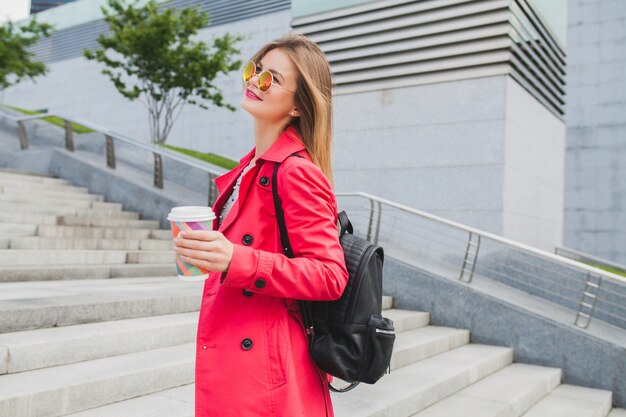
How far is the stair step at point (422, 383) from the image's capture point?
4281 mm

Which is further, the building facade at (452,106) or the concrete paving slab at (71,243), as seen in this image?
the building facade at (452,106)

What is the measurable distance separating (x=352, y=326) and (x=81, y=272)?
5.55 meters

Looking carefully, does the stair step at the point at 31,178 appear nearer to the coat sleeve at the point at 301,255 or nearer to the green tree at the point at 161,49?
the green tree at the point at 161,49

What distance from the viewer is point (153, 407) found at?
3.54 metres

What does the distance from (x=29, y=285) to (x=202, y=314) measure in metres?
4.63

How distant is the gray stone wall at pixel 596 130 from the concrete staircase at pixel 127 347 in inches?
420

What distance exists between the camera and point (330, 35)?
10445 millimetres

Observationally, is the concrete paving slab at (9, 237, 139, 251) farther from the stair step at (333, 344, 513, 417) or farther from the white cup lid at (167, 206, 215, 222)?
the white cup lid at (167, 206, 215, 222)

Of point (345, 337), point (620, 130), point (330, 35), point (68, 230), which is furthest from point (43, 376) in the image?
point (620, 130)

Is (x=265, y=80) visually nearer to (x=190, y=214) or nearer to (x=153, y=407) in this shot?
(x=190, y=214)

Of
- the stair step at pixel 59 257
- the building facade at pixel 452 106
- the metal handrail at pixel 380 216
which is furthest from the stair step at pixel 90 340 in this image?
the building facade at pixel 452 106

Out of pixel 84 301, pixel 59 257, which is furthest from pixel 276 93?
pixel 59 257

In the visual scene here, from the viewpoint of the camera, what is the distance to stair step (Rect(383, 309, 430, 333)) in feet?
21.4

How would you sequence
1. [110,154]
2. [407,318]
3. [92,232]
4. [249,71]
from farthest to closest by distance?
[110,154] → [92,232] → [407,318] → [249,71]
